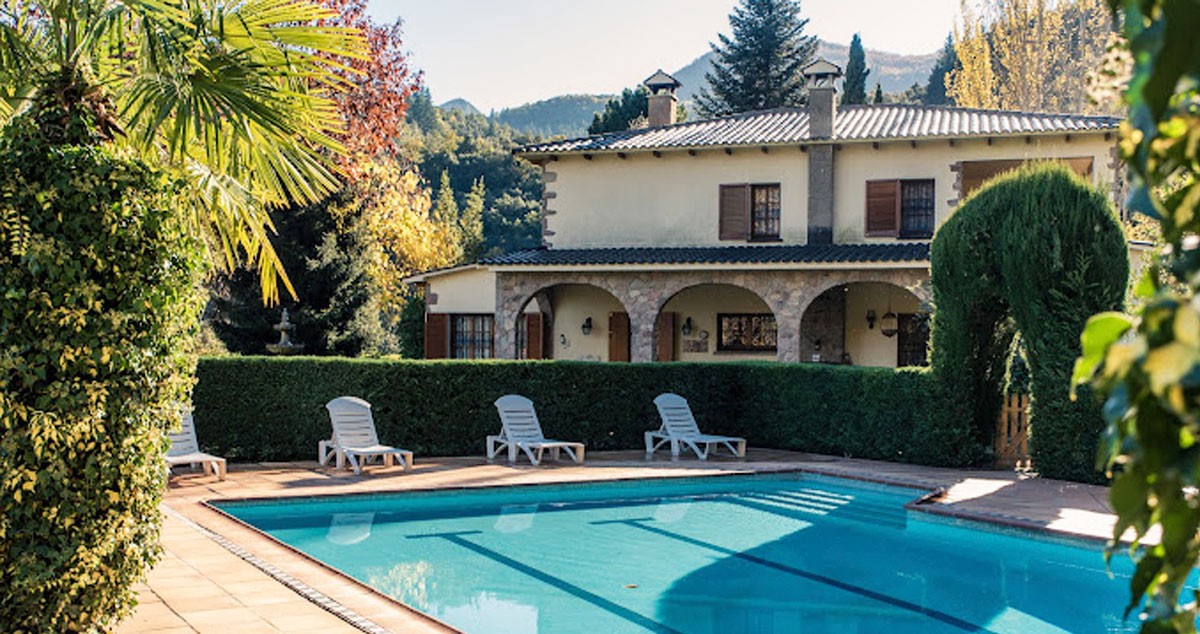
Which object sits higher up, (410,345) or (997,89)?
(997,89)

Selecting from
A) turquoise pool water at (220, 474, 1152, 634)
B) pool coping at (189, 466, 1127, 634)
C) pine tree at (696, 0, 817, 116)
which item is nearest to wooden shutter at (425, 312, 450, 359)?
pool coping at (189, 466, 1127, 634)

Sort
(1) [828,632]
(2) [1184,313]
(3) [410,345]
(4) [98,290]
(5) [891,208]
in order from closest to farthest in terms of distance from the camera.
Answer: (2) [1184,313] → (4) [98,290] → (1) [828,632] → (5) [891,208] → (3) [410,345]

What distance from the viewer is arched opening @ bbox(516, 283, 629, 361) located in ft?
82.9

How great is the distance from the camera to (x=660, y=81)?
28.1 metres

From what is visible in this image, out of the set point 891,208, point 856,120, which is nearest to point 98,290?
point 891,208

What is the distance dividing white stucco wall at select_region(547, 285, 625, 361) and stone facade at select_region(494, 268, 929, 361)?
111 centimetres

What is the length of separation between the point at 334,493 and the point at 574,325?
1402 centimetres

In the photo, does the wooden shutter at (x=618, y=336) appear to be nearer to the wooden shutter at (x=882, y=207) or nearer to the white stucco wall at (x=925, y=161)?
the white stucco wall at (x=925, y=161)

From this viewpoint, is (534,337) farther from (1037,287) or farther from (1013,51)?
(1013,51)

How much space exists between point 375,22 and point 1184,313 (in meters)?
28.4

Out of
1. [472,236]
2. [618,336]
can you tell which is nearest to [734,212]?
[618,336]

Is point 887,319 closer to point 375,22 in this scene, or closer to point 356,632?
point 375,22

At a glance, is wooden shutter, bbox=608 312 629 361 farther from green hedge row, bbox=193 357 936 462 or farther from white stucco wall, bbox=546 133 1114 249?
green hedge row, bbox=193 357 936 462

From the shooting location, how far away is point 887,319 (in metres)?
23.4
